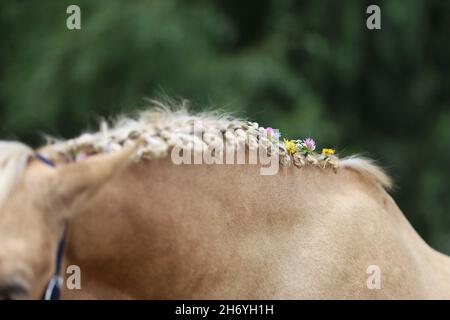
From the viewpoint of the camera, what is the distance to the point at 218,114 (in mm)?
2988

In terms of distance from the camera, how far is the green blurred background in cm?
1092

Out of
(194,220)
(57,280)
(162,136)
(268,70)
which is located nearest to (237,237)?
(194,220)

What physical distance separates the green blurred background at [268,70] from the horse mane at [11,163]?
25.9 ft

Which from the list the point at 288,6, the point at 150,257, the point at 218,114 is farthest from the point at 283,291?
the point at 288,6

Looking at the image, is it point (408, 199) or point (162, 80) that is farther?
point (408, 199)

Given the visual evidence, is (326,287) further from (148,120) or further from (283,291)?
(148,120)

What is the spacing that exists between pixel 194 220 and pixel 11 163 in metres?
0.67

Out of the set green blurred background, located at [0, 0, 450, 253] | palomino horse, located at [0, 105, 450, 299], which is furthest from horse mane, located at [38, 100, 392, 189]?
green blurred background, located at [0, 0, 450, 253]

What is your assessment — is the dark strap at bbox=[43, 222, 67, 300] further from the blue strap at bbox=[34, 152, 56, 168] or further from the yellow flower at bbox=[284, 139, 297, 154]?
the yellow flower at bbox=[284, 139, 297, 154]

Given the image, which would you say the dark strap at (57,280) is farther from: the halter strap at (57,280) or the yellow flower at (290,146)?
the yellow flower at (290,146)

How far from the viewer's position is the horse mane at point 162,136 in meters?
2.48

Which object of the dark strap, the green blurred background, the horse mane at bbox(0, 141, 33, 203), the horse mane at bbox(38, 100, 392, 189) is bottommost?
the dark strap

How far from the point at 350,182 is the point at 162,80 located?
322 inches

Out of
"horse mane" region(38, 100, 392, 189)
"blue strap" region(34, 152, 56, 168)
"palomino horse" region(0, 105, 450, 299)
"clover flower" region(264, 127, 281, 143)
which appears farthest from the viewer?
"clover flower" region(264, 127, 281, 143)
